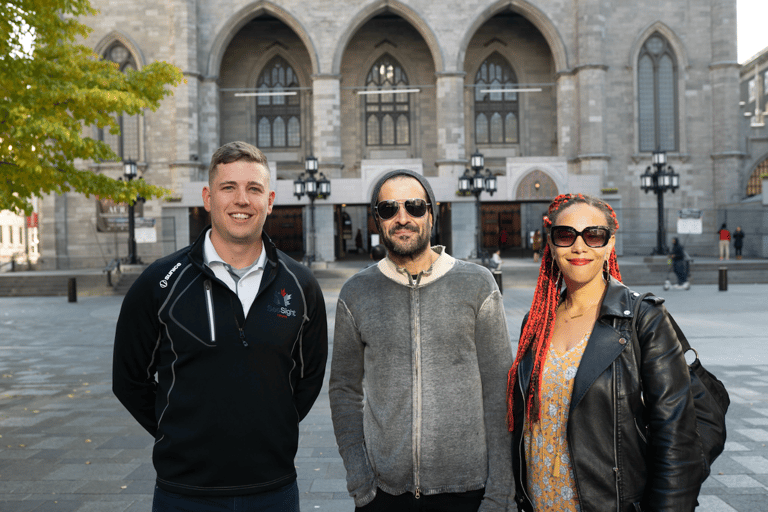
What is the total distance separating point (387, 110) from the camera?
3178 centimetres

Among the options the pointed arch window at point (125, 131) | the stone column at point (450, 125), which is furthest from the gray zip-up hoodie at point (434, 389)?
the pointed arch window at point (125, 131)

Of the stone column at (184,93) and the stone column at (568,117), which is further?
the stone column at (568,117)

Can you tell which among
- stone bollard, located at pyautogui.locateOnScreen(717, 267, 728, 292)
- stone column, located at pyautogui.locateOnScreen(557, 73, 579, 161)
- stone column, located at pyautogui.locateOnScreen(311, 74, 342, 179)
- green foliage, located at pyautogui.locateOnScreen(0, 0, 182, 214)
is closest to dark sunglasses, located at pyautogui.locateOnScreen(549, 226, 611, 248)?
green foliage, located at pyautogui.locateOnScreen(0, 0, 182, 214)

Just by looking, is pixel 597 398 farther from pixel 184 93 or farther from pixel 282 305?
pixel 184 93

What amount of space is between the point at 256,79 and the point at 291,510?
31.7 metres

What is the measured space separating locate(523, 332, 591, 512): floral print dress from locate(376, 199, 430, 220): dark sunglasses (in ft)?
2.46

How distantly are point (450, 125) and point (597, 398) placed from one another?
88.1 feet

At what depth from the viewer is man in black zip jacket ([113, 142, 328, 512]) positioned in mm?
2211

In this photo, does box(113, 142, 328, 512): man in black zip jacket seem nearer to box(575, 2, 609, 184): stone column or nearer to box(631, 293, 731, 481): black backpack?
box(631, 293, 731, 481): black backpack

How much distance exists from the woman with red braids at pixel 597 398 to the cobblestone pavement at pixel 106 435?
224 centimetres

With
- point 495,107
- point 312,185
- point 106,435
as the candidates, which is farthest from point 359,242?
point 106,435

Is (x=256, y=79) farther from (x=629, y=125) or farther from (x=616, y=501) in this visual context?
(x=616, y=501)

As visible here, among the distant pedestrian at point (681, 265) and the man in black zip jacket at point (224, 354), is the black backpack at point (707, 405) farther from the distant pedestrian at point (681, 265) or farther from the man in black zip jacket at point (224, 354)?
the distant pedestrian at point (681, 265)

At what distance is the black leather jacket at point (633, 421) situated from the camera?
1.96 m
